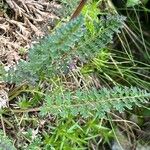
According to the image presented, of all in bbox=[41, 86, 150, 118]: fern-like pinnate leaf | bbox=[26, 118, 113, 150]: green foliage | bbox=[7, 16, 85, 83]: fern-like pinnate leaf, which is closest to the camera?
bbox=[7, 16, 85, 83]: fern-like pinnate leaf

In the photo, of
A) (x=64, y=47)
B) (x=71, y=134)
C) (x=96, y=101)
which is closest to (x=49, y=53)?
(x=64, y=47)

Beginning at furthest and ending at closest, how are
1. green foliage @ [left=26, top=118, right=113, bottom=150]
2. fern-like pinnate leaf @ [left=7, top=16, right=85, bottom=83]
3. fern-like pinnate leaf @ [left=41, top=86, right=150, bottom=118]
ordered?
green foliage @ [left=26, top=118, right=113, bottom=150] → fern-like pinnate leaf @ [left=41, top=86, right=150, bottom=118] → fern-like pinnate leaf @ [left=7, top=16, right=85, bottom=83]

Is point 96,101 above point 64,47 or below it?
below

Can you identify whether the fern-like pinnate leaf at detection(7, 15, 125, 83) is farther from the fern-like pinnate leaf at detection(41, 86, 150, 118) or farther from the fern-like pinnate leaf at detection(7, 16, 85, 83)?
the fern-like pinnate leaf at detection(41, 86, 150, 118)

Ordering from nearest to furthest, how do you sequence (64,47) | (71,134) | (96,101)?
1. (64,47)
2. (96,101)
3. (71,134)

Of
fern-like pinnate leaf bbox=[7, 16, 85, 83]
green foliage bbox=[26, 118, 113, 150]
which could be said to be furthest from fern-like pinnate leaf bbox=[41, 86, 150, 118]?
green foliage bbox=[26, 118, 113, 150]

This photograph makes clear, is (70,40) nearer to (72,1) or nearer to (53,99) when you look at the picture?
(53,99)

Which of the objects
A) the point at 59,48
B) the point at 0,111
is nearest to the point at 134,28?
the point at 0,111

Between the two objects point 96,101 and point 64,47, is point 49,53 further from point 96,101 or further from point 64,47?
point 96,101

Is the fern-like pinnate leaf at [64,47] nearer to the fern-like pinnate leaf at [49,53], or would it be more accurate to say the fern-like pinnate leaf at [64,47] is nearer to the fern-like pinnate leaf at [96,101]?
the fern-like pinnate leaf at [49,53]

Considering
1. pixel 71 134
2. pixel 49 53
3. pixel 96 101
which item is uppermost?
pixel 49 53
